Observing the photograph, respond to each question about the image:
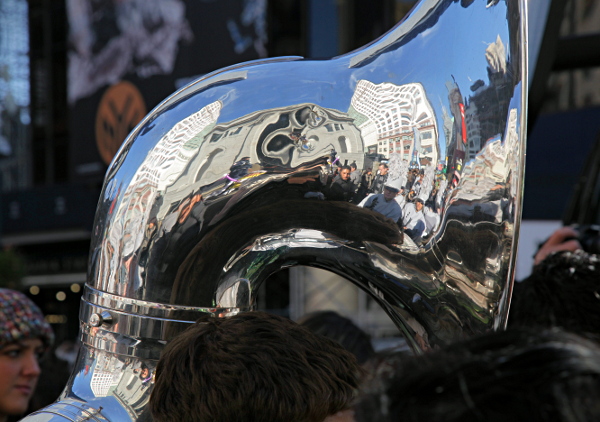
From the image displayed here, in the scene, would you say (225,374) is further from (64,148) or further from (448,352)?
(64,148)

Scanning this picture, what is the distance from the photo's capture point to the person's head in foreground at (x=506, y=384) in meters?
0.33

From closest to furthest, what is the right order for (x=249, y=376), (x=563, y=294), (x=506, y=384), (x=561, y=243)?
1. (x=506, y=384)
2. (x=249, y=376)
3. (x=563, y=294)
4. (x=561, y=243)

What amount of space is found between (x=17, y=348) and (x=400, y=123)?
141cm

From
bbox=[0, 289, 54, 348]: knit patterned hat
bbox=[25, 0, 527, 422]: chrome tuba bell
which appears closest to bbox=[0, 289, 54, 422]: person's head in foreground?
bbox=[0, 289, 54, 348]: knit patterned hat

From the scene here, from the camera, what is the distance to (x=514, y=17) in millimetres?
678

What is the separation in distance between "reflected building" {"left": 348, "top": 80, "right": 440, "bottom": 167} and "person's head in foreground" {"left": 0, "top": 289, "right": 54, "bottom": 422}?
4.32 ft

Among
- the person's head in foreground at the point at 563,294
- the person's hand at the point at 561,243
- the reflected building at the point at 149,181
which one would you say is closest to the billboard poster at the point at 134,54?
the person's hand at the point at 561,243

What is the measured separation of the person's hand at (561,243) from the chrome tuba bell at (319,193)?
3.43 ft

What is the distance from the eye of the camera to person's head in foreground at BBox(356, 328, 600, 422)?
330 mm

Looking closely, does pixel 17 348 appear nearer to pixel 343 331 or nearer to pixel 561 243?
pixel 343 331

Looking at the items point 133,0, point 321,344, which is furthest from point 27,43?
point 321,344

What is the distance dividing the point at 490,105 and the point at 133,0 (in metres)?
8.77

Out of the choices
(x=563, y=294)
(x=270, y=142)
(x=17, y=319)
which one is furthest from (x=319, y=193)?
(x=17, y=319)

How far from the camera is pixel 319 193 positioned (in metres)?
0.69
